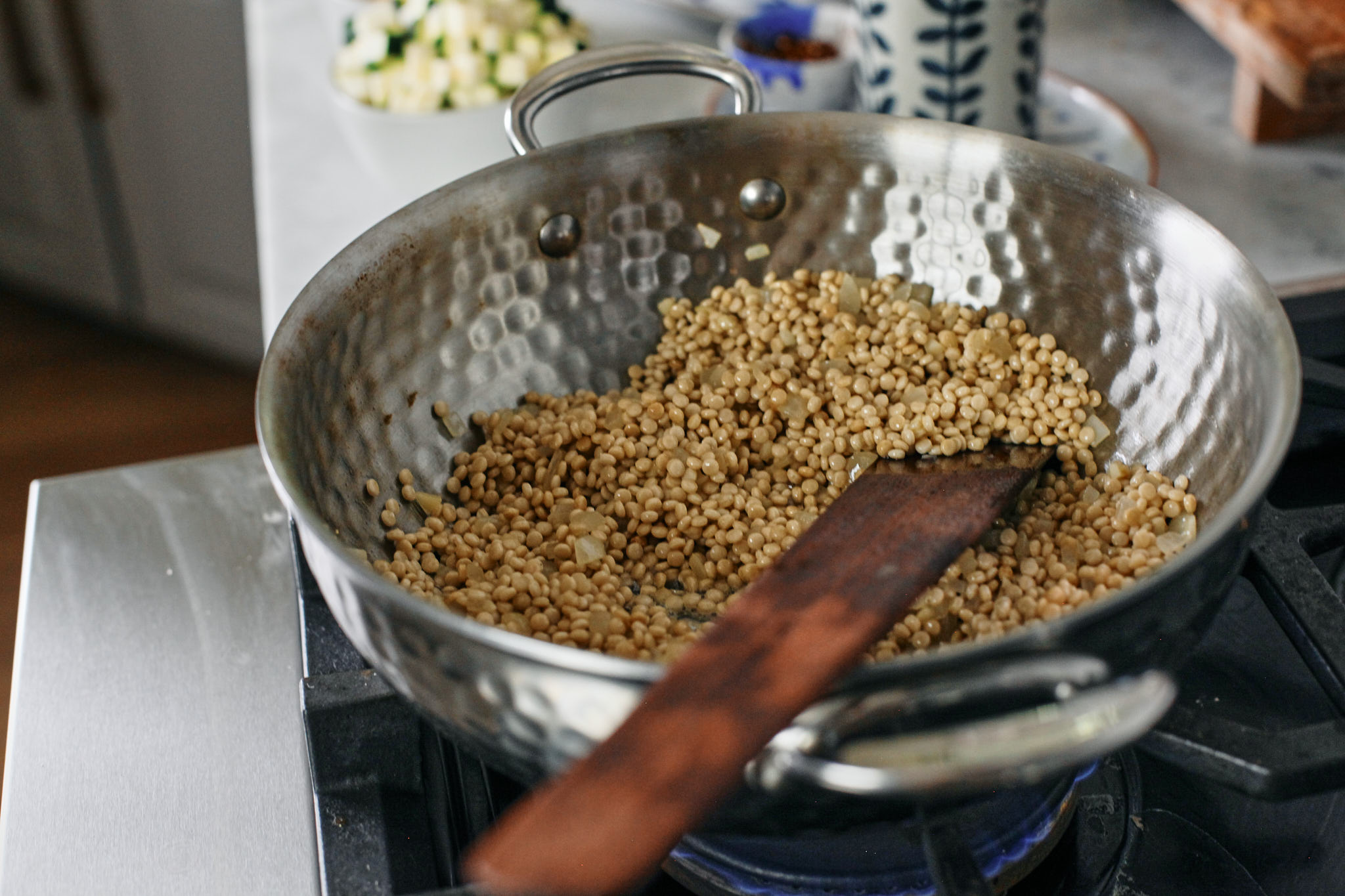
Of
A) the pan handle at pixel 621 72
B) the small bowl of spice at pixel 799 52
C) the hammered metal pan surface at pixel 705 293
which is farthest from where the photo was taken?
the small bowl of spice at pixel 799 52

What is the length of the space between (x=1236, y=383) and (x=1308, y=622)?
5.3 inches

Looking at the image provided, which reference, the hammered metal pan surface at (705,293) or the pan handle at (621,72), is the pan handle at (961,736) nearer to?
the hammered metal pan surface at (705,293)

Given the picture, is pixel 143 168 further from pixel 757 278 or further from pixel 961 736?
pixel 961 736

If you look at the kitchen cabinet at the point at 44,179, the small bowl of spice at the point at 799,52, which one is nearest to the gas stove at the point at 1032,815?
the small bowl of spice at the point at 799,52

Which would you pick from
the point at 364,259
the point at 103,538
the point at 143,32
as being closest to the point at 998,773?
the point at 364,259

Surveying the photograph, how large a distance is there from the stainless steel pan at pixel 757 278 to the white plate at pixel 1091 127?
1.12 ft

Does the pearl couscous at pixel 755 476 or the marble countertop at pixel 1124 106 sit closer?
the pearl couscous at pixel 755 476

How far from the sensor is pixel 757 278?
37.6 inches

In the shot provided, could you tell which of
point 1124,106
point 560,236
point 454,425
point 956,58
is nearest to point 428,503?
point 454,425

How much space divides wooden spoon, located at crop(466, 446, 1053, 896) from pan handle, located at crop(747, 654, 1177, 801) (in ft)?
0.06

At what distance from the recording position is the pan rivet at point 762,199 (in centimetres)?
90

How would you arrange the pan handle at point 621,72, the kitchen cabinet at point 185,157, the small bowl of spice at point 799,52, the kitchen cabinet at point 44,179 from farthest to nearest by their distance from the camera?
the kitchen cabinet at point 44,179 → the kitchen cabinet at point 185,157 → the small bowl of spice at point 799,52 → the pan handle at point 621,72

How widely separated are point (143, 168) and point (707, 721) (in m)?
2.29

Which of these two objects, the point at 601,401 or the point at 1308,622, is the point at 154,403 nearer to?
the point at 601,401
